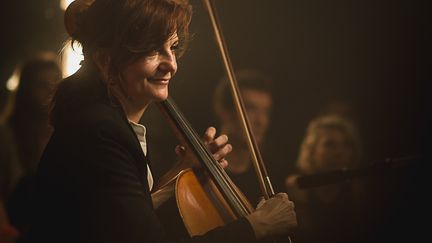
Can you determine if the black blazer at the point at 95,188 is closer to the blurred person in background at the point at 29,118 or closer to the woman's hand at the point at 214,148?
the woman's hand at the point at 214,148

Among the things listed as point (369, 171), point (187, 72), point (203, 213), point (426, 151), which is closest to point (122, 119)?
point (203, 213)

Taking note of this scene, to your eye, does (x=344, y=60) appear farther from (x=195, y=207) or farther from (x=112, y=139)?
(x=112, y=139)

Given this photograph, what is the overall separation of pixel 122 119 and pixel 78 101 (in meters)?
0.12

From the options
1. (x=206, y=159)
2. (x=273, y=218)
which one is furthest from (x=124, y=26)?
(x=273, y=218)

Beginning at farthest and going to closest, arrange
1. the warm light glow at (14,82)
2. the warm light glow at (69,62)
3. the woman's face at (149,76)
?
the warm light glow at (14,82) < the warm light glow at (69,62) < the woman's face at (149,76)

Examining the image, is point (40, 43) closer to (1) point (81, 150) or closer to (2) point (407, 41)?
(2) point (407, 41)

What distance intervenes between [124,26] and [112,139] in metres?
0.32

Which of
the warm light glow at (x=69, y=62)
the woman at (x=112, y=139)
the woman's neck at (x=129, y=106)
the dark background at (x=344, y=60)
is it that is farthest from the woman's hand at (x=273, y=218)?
the dark background at (x=344, y=60)

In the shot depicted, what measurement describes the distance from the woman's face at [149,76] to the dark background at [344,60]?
2.47 meters

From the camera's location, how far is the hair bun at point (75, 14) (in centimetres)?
172

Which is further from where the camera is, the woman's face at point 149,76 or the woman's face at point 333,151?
the woman's face at point 333,151

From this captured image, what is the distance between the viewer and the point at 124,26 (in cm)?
166

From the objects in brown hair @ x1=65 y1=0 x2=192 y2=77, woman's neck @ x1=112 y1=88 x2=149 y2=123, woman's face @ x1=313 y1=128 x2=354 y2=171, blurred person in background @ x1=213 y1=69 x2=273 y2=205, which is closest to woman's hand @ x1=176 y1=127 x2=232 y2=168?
woman's neck @ x1=112 y1=88 x2=149 y2=123

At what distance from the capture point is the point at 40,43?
17.5ft
